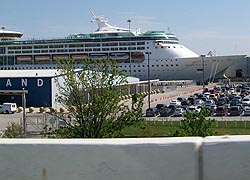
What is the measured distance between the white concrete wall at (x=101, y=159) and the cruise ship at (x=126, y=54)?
229 feet

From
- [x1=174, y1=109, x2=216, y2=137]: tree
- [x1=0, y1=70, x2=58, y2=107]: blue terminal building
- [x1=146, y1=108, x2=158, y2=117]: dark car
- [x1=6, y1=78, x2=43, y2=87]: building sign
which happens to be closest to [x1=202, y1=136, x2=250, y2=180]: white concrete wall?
[x1=174, y1=109, x2=216, y2=137]: tree

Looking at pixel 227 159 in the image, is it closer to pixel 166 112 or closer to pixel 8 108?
pixel 166 112

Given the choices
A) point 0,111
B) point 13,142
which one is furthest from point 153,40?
point 13,142

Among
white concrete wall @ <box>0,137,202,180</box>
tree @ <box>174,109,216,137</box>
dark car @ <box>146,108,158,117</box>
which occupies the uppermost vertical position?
white concrete wall @ <box>0,137,202,180</box>

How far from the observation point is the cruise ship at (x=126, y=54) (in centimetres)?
7400

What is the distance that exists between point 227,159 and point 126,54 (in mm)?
71361

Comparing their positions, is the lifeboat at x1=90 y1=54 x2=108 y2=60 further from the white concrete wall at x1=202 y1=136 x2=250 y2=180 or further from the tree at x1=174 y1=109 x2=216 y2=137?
the white concrete wall at x1=202 y1=136 x2=250 y2=180

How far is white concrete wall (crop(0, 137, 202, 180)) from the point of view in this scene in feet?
8.80

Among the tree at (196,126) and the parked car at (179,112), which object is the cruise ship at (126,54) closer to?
the parked car at (179,112)

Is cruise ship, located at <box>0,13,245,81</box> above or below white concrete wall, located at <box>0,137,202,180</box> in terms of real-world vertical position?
above

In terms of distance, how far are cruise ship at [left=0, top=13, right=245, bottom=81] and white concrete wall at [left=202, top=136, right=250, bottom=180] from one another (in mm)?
69807

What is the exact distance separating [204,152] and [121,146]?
0.46 meters

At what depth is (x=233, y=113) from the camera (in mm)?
32000

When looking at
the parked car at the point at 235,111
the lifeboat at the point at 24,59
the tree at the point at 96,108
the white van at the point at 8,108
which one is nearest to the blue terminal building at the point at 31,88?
the white van at the point at 8,108
